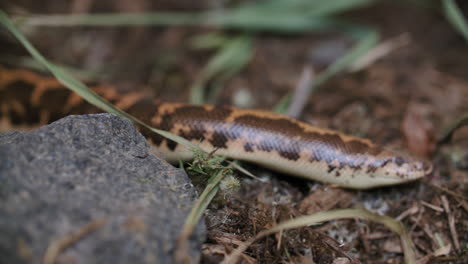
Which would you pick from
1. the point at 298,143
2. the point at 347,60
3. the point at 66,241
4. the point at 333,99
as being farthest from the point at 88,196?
the point at 347,60

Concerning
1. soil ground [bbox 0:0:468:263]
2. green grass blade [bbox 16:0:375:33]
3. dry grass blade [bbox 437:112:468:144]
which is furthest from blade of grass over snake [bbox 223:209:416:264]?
green grass blade [bbox 16:0:375:33]

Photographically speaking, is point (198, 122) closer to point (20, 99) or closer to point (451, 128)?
point (20, 99)

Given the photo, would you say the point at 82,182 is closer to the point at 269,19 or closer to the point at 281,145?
the point at 281,145

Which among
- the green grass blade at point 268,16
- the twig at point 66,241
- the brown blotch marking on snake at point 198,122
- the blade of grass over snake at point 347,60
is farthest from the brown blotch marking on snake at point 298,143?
the green grass blade at point 268,16

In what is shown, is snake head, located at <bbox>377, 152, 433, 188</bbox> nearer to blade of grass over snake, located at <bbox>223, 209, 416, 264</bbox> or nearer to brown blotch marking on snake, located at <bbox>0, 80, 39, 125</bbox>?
blade of grass over snake, located at <bbox>223, 209, 416, 264</bbox>

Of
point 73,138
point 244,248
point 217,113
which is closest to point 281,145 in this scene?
point 217,113
